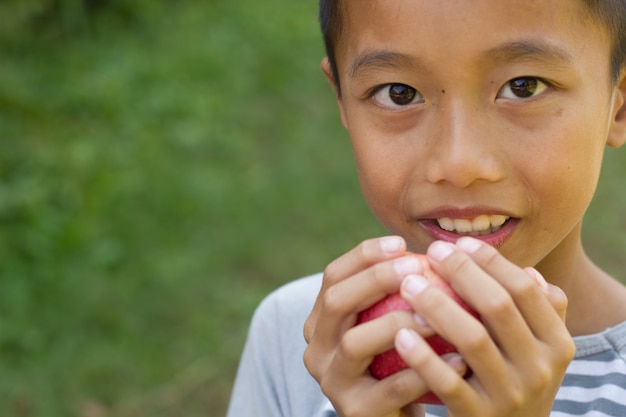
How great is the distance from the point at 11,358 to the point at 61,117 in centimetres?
172

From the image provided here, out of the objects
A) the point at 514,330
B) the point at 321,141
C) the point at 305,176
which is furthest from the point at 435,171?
the point at 321,141

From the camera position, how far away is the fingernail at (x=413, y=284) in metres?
1.49

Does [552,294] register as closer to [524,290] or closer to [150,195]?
[524,290]

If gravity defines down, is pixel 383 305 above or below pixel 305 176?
below

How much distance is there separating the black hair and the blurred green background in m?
2.04

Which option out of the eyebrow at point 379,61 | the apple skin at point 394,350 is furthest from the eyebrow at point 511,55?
the apple skin at point 394,350

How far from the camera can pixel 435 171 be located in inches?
67.5

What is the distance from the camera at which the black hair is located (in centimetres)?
182

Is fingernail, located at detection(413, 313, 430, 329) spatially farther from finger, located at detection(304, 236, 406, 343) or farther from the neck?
the neck

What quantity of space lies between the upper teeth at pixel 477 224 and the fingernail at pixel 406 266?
0.26 metres

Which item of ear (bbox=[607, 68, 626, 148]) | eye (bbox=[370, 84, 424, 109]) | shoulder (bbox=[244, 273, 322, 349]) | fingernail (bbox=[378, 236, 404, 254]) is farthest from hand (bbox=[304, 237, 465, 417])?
ear (bbox=[607, 68, 626, 148])

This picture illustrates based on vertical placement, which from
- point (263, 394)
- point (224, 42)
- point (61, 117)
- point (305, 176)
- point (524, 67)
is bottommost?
point (263, 394)

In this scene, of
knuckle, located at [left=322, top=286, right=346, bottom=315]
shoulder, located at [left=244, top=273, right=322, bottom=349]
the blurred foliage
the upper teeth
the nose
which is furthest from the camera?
the blurred foliage

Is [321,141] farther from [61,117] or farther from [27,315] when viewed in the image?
[27,315]
